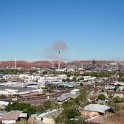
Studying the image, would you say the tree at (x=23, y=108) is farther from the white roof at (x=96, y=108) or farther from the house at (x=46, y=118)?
the white roof at (x=96, y=108)

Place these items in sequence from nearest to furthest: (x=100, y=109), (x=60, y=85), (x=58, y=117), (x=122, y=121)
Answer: (x=122, y=121), (x=58, y=117), (x=100, y=109), (x=60, y=85)

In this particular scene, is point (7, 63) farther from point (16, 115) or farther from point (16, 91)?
point (16, 115)

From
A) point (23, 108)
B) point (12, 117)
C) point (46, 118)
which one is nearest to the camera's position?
point (46, 118)

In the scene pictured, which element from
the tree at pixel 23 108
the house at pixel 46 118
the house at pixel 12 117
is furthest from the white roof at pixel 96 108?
the house at pixel 12 117

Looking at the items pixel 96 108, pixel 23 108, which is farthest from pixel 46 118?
pixel 96 108

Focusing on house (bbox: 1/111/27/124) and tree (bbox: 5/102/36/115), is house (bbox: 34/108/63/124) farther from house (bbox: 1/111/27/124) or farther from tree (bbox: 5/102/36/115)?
tree (bbox: 5/102/36/115)

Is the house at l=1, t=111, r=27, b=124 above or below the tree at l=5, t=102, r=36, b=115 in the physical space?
below

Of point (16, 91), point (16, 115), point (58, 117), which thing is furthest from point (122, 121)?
point (16, 91)

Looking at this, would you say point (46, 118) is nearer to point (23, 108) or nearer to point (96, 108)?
point (23, 108)

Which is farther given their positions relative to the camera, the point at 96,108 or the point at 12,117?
the point at 96,108

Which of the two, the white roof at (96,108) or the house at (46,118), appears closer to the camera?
the house at (46,118)

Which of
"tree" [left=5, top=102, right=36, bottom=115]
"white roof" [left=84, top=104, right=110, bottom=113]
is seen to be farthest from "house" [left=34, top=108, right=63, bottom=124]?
"white roof" [left=84, top=104, right=110, bottom=113]
